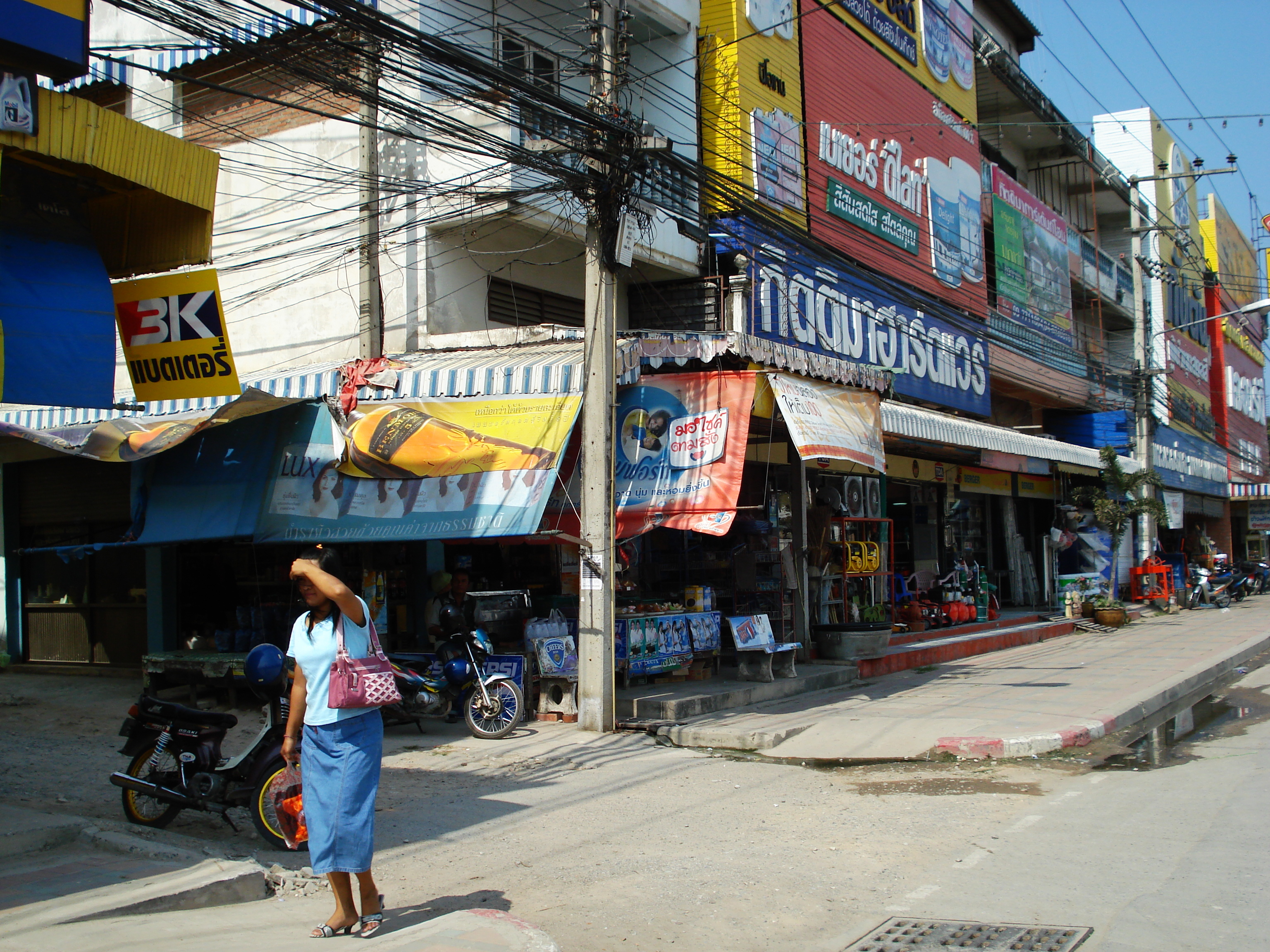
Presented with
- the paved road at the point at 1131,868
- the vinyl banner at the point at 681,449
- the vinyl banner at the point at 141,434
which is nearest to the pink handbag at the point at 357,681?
the paved road at the point at 1131,868

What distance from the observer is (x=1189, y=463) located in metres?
35.4

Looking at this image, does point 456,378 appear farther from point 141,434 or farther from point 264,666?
point 264,666

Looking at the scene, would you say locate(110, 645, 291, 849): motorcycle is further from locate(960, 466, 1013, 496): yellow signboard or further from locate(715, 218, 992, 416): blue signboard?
locate(960, 466, 1013, 496): yellow signboard

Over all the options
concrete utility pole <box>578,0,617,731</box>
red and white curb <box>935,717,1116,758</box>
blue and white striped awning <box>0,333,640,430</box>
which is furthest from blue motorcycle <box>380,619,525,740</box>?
red and white curb <box>935,717,1116,758</box>

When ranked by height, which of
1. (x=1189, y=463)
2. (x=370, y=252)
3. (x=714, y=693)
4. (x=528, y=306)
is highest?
(x=370, y=252)

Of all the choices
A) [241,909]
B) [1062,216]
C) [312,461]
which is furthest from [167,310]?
[1062,216]

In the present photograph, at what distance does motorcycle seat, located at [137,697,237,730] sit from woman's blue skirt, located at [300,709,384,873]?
220 centimetres

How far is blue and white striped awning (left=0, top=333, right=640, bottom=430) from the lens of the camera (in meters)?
10.6

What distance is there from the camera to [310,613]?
4.87m

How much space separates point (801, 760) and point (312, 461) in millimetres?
6094

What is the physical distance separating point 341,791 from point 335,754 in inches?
6.4

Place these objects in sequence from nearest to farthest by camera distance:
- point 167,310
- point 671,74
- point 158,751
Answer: point 158,751, point 167,310, point 671,74

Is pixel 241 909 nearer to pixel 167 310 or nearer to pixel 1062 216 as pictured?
pixel 167 310

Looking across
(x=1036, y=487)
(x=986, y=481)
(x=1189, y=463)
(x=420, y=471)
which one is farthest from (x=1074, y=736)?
(x=1189, y=463)
